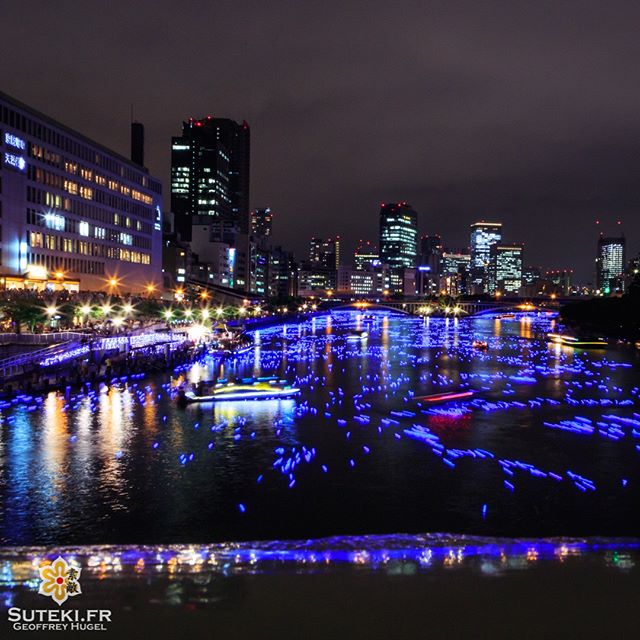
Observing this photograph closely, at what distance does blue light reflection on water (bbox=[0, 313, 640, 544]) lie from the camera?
20641 millimetres

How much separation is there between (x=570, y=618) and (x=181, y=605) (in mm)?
6756

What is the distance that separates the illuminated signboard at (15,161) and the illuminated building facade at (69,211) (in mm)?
124

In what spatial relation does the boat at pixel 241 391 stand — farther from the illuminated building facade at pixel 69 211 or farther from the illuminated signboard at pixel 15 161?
the illuminated signboard at pixel 15 161

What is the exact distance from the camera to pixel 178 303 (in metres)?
115

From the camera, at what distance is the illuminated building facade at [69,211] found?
7994 centimetres

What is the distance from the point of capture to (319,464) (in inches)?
1111

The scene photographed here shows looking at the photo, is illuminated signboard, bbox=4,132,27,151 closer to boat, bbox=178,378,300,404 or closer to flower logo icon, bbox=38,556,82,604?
boat, bbox=178,378,300,404

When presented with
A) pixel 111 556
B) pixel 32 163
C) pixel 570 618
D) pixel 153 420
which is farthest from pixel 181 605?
pixel 32 163

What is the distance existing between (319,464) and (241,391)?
16.5 meters

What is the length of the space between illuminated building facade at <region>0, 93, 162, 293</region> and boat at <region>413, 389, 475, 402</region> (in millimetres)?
53795

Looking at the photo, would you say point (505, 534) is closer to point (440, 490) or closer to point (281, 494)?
point (440, 490)

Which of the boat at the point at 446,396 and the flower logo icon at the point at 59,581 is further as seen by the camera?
the boat at the point at 446,396

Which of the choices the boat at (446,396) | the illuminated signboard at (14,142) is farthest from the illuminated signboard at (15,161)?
the boat at (446,396)

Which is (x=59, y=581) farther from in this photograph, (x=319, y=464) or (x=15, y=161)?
(x=15, y=161)
